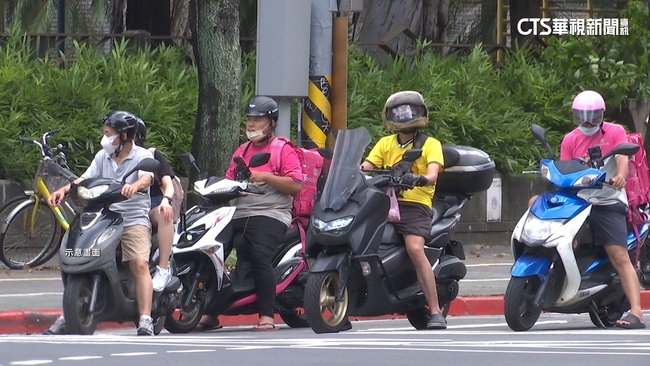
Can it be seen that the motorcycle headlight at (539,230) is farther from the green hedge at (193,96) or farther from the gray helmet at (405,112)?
the green hedge at (193,96)

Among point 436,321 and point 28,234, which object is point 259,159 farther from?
point 28,234

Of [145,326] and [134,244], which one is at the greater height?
[134,244]

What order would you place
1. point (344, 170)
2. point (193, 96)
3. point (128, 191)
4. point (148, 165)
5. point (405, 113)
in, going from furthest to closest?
point (193, 96) < point (405, 113) < point (344, 170) < point (148, 165) < point (128, 191)

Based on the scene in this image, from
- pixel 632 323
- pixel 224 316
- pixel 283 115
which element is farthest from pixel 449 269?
pixel 283 115

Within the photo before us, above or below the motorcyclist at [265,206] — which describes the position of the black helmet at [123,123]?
above

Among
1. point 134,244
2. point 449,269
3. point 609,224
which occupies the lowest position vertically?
point 449,269

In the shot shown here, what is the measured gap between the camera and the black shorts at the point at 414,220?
10.4 meters

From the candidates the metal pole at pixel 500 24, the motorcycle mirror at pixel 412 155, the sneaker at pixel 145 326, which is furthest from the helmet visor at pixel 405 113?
the metal pole at pixel 500 24

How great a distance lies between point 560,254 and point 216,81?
579 cm

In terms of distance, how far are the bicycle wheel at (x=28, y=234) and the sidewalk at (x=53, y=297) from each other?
0.17 metres

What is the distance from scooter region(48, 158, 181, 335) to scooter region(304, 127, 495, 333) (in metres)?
1.09

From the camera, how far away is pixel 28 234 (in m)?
14.9

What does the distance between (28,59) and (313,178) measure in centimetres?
723

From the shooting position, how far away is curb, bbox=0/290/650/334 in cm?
1098
